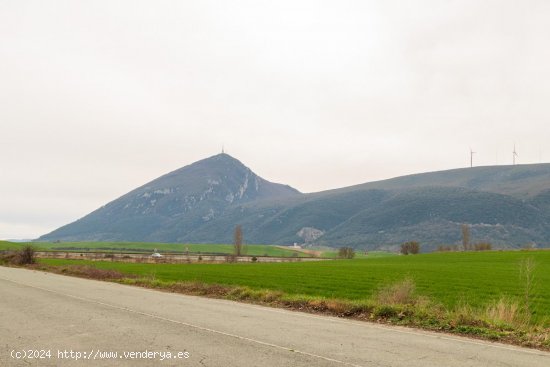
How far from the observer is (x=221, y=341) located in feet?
39.9

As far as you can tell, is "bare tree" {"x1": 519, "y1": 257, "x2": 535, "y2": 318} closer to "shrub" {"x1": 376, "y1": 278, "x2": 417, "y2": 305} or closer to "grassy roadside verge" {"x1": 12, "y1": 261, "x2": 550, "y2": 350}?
"grassy roadside verge" {"x1": 12, "y1": 261, "x2": 550, "y2": 350}

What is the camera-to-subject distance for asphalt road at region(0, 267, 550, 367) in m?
10.3

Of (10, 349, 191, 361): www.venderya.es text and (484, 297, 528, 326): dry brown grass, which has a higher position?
(10, 349, 191, 361): www.venderya.es text

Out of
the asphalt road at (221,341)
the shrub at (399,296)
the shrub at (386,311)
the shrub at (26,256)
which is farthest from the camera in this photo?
the shrub at (26,256)

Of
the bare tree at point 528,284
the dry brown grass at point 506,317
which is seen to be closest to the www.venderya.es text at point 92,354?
the dry brown grass at point 506,317

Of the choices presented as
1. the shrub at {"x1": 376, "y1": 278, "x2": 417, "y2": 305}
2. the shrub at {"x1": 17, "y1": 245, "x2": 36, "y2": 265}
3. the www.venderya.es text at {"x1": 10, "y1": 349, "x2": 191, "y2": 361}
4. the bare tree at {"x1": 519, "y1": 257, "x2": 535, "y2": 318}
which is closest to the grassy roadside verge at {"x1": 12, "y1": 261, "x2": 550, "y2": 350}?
the shrub at {"x1": 376, "y1": 278, "x2": 417, "y2": 305}

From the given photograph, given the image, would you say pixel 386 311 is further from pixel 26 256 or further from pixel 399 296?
pixel 26 256

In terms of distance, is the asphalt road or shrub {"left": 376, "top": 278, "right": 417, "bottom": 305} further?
shrub {"left": 376, "top": 278, "right": 417, "bottom": 305}

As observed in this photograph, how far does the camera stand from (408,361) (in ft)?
34.4

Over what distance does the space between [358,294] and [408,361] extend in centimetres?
1876

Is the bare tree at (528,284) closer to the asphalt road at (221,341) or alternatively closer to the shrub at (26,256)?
the asphalt road at (221,341)

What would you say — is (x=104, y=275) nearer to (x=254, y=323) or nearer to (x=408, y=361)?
(x=254, y=323)

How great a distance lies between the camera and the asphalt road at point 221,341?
10.3 meters

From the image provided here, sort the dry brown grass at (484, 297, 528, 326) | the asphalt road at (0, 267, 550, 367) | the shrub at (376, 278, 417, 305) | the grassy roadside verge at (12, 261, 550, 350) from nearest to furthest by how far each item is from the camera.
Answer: the asphalt road at (0, 267, 550, 367) < the grassy roadside verge at (12, 261, 550, 350) < the dry brown grass at (484, 297, 528, 326) < the shrub at (376, 278, 417, 305)
